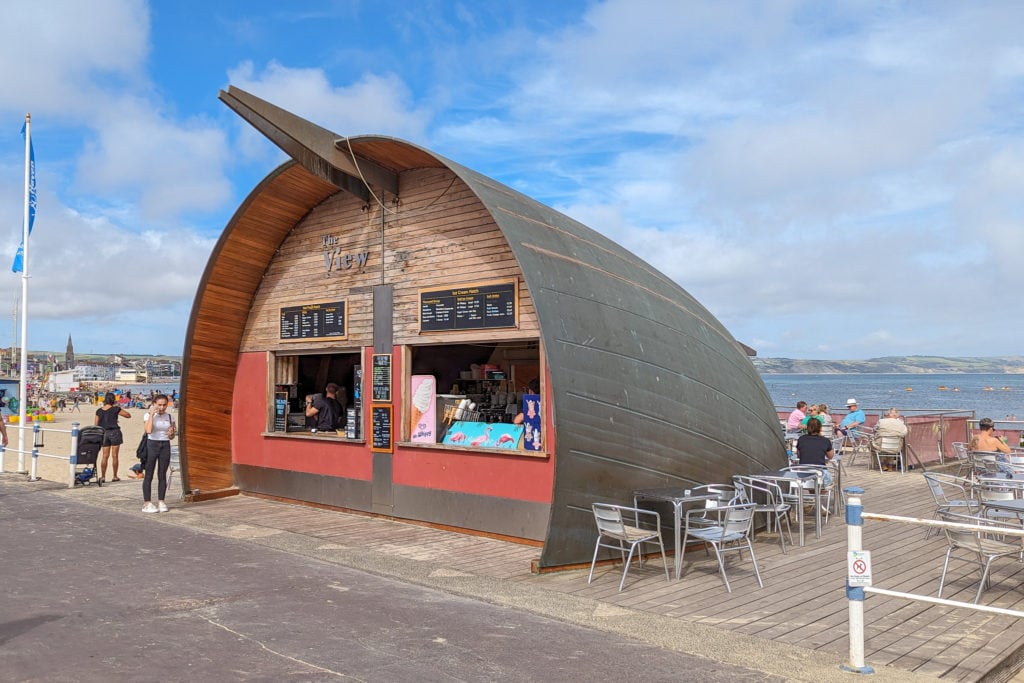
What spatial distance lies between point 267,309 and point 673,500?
729 cm

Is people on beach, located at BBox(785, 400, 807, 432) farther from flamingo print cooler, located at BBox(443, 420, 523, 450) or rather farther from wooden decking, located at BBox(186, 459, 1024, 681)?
flamingo print cooler, located at BBox(443, 420, 523, 450)

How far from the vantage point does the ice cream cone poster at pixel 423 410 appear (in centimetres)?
920

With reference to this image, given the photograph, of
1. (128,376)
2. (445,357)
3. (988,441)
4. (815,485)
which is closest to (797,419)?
(988,441)

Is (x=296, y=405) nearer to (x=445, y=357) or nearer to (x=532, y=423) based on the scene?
(x=445, y=357)

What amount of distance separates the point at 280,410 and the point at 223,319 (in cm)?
162

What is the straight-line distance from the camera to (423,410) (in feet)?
30.5

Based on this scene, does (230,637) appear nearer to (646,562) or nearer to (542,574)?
(542,574)

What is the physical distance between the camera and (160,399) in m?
9.97

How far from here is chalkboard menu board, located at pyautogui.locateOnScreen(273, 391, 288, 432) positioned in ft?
37.0

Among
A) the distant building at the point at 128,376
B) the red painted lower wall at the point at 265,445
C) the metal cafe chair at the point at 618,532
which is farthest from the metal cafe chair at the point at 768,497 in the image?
the distant building at the point at 128,376

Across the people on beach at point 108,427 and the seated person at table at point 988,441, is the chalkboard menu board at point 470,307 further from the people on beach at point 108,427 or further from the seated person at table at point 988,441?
the seated person at table at point 988,441

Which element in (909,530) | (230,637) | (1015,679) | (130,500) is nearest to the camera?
(1015,679)

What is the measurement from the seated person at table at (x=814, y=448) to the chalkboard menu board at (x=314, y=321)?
621 cm

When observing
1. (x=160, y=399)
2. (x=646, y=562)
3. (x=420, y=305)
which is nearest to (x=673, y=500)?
(x=646, y=562)
